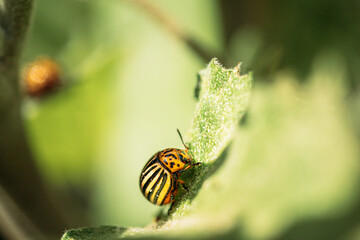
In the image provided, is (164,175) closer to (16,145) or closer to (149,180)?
(149,180)

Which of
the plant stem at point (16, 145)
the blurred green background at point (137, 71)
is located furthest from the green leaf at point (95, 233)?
the blurred green background at point (137, 71)

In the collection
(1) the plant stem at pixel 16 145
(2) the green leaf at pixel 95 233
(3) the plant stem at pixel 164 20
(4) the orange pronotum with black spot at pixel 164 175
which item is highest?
(3) the plant stem at pixel 164 20

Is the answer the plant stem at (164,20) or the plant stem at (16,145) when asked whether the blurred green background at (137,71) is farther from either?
the plant stem at (16,145)

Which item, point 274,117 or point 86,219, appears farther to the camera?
point 86,219

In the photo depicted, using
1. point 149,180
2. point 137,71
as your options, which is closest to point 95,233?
point 149,180

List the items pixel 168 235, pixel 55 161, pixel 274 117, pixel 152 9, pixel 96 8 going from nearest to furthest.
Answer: pixel 168 235
pixel 274 117
pixel 152 9
pixel 55 161
pixel 96 8

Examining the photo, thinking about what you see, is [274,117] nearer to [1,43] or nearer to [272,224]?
[272,224]

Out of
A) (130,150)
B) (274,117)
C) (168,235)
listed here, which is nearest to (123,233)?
(168,235)
